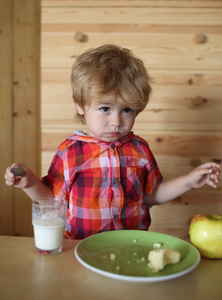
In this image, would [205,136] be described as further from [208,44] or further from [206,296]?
[206,296]

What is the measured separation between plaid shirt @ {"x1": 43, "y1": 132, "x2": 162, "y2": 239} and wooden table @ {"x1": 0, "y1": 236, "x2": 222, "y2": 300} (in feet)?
1.19

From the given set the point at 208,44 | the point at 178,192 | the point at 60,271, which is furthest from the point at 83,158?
the point at 208,44

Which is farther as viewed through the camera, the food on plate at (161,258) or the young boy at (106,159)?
the young boy at (106,159)

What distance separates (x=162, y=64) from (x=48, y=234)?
3.21ft

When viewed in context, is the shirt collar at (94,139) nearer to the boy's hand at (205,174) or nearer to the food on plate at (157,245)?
the boy's hand at (205,174)

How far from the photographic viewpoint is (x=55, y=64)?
57.4 inches

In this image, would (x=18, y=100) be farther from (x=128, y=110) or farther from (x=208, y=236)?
(x=208, y=236)

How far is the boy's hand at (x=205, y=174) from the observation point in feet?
3.10

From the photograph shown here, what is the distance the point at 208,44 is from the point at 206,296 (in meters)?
1.15

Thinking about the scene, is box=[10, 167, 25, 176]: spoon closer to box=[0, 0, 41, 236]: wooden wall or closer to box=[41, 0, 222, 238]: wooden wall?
box=[41, 0, 222, 238]: wooden wall

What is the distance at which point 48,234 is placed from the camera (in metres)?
0.74

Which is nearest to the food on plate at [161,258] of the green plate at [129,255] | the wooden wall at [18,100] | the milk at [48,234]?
the green plate at [129,255]

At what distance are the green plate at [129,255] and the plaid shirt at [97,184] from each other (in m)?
0.25

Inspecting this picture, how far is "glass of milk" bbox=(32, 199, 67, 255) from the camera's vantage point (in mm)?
733
